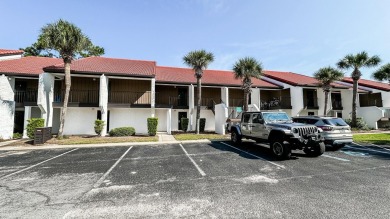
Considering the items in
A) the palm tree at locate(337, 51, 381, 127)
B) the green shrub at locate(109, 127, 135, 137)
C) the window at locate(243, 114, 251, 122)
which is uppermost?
the palm tree at locate(337, 51, 381, 127)

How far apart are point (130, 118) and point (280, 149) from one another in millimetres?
14899

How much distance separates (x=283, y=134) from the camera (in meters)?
8.03

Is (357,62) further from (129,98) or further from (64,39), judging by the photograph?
(64,39)

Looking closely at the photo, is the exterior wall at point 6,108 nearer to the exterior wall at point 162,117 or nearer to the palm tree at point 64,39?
the palm tree at point 64,39

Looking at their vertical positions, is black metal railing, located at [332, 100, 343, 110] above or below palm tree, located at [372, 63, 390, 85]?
below

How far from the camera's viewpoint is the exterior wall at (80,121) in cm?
1769

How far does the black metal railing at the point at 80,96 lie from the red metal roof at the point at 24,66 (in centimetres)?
258

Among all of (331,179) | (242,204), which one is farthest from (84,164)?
(331,179)

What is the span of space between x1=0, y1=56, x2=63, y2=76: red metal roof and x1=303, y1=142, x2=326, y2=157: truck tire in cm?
2226

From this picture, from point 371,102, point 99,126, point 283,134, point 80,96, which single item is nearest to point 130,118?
point 99,126

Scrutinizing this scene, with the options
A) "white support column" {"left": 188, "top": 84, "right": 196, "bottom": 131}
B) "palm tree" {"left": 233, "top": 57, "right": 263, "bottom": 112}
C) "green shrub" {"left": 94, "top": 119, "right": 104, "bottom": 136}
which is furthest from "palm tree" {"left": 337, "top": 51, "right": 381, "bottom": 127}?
"green shrub" {"left": 94, "top": 119, "right": 104, "bottom": 136}

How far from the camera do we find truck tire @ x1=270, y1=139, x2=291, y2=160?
7848mm

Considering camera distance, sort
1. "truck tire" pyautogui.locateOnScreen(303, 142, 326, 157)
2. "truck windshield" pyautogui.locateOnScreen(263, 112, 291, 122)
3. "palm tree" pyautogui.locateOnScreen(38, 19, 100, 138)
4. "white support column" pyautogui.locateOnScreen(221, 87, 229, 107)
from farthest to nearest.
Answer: "white support column" pyautogui.locateOnScreen(221, 87, 229, 107)
"palm tree" pyautogui.locateOnScreen(38, 19, 100, 138)
"truck windshield" pyautogui.locateOnScreen(263, 112, 291, 122)
"truck tire" pyautogui.locateOnScreen(303, 142, 326, 157)

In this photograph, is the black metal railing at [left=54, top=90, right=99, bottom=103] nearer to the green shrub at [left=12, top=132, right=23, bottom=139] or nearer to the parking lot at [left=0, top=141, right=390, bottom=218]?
the green shrub at [left=12, top=132, right=23, bottom=139]
